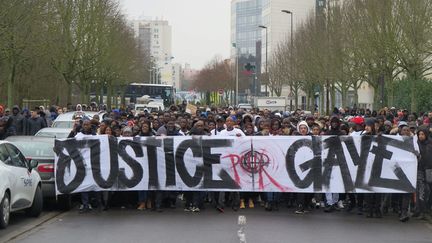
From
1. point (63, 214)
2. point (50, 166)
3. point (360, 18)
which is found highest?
point (360, 18)

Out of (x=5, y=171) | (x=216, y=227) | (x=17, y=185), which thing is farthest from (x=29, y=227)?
(x=216, y=227)

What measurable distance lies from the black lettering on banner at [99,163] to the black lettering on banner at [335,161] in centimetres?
396

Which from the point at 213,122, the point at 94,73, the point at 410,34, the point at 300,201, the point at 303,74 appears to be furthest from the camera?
the point at 303,74

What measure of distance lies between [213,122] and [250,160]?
13.5ft

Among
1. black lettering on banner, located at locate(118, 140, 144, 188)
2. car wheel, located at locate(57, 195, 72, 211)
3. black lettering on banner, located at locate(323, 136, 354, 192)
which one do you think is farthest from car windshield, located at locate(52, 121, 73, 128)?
black lettering on banner, located at locate(323, 136, 354, 192)

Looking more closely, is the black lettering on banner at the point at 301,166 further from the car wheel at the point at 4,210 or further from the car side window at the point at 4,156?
the car wheel at the point at 4,210

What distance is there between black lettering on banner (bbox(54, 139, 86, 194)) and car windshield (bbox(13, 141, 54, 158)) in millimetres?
299

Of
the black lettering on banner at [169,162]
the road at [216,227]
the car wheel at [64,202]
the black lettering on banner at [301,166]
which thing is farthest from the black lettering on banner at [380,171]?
the car wheel at [64,202]

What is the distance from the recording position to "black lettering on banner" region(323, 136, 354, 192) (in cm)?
1321

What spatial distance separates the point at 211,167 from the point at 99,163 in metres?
2.13

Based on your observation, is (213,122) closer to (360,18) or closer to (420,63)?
(420,63)

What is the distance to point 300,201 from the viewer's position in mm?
13359

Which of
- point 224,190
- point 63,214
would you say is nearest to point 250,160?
point 224,190

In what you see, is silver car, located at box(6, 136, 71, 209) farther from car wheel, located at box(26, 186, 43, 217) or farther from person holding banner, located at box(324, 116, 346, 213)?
person holding banner, located at box(324, 116, 346, 213)
